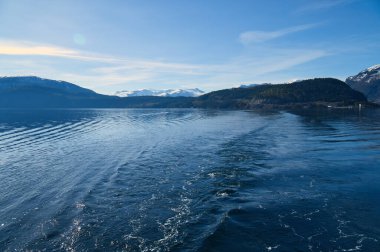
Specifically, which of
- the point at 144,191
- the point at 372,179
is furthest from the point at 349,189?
the point at 144,191

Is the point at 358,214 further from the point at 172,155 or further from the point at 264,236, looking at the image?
the point at 172,155

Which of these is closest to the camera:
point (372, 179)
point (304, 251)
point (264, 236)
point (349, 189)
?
point (304, 251)

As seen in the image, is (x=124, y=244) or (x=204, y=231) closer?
(x=124, y=244)

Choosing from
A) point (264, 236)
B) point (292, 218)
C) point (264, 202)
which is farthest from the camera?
point (264, 202)

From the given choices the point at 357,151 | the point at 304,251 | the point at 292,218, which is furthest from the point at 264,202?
the point at 357,151

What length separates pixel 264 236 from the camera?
2536cm

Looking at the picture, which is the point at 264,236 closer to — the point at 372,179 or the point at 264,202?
the point at 264,202

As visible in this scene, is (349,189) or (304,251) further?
(349,189)

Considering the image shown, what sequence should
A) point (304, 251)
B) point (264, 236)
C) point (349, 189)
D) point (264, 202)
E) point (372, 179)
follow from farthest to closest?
point (372, 179) → point (349, 189) → point (264, 202) → point (264, 236) → point (304, 251)

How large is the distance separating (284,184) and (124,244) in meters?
21.2

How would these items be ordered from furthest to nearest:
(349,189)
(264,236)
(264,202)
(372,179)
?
(372,179) < (349,189) < (264,202) < (264,236)

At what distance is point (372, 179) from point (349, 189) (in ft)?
20.1

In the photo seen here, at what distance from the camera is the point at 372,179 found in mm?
39906

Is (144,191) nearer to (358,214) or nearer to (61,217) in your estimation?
(61,217)
